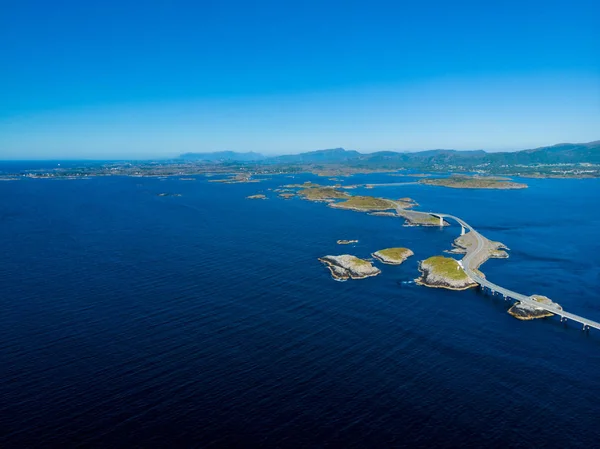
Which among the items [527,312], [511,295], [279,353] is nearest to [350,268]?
[511,295]

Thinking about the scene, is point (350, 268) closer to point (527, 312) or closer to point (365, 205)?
point (527, 312)

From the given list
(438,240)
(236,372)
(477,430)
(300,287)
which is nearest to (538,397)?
(477,430)

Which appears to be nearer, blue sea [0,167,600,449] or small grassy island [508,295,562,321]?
blue sea [0,167,600,449]

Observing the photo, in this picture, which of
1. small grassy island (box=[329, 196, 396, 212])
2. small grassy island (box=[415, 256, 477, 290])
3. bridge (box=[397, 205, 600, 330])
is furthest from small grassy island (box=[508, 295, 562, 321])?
small grassy island (box=[329, 196, 396, 212])

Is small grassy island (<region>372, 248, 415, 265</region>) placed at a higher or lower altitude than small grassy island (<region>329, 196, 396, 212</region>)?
lower

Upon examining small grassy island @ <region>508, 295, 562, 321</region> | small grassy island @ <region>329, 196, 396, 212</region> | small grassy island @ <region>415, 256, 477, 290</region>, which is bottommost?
small grassy island @ <region>508, 295, 562, 321</region>

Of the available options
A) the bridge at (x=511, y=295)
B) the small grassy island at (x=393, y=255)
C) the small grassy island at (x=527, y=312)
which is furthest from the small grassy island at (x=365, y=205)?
the small grassy island at (x=527, y=312)

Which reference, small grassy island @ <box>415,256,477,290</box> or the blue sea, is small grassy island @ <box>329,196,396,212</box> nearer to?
the blue sea

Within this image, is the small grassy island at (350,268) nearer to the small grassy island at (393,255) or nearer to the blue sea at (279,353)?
the blue sea at (279,353)
